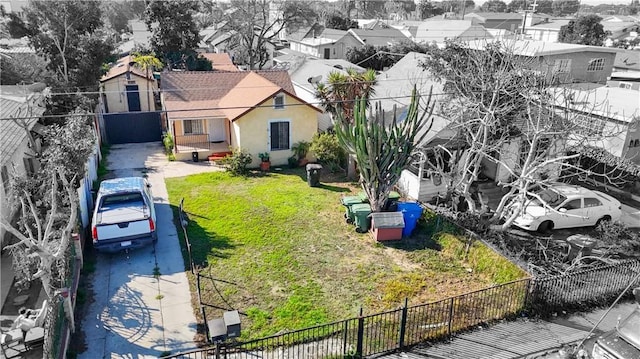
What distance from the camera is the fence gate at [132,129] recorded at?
2409 cm

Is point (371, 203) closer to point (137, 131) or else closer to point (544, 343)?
point (544, 343)

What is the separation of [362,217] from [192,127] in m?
11.8

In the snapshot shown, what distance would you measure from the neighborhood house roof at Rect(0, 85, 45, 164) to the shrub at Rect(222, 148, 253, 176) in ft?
23.7

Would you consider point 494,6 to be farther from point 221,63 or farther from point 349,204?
point 349,204

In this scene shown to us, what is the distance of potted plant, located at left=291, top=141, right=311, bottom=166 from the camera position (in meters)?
21.2

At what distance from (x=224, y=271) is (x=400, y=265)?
484 cm

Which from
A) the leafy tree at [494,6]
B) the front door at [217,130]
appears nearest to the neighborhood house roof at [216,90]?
the front door at [217,130]

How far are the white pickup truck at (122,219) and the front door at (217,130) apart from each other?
940 centimetres

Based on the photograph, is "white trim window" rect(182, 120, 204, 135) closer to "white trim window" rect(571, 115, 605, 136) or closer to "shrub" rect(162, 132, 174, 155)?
"shrub" rect(162, 132, 174, 155)

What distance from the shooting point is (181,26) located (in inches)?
1390

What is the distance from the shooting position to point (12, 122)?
15797 mm

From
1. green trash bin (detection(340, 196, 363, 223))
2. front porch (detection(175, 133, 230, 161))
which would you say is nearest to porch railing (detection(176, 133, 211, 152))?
front porch (detection(175, 133, 230, 161))

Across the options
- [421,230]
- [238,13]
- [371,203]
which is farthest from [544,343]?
[238,13]

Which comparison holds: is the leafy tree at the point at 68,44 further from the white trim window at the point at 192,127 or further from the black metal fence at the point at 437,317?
the black metal fence at the point at 437,317
